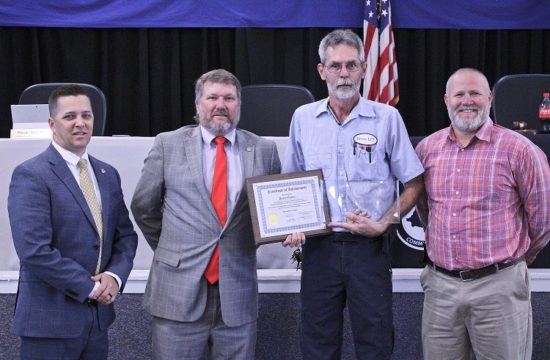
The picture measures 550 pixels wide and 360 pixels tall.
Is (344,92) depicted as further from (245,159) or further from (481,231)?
(481,231)

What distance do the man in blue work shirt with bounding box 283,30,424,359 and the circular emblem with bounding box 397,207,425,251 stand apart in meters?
0.62

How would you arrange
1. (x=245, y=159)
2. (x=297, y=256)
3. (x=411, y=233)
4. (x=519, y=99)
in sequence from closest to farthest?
(x=245, y=159)
(x=297, y=256)
(x=411, y=233)
(x=519, y=99)

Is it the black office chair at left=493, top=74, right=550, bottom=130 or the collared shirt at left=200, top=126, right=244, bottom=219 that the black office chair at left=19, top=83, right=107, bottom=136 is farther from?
the black office chair at left=493, top=74, right=550, bottom=130

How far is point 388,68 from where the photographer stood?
18.7ft

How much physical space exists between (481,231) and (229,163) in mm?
995

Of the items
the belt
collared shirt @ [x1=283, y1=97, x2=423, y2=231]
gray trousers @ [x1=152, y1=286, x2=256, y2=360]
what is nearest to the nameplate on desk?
gray trousers @ [x1=152, y1=286, x2=256, y2=360]

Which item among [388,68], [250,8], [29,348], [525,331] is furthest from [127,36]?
[525,331]

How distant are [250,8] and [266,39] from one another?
1.58ft

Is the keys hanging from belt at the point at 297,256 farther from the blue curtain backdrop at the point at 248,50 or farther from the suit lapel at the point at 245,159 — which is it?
the blue curtain backdrop at the point at 248,50

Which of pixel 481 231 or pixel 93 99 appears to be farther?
pixel 93 99

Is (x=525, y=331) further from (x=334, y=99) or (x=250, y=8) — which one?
(x=250, y=8)

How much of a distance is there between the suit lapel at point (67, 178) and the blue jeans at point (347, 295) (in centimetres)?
85

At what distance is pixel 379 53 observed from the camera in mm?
5758

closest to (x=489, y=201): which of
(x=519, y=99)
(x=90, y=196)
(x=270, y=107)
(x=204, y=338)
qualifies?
(x=204, y=338)
